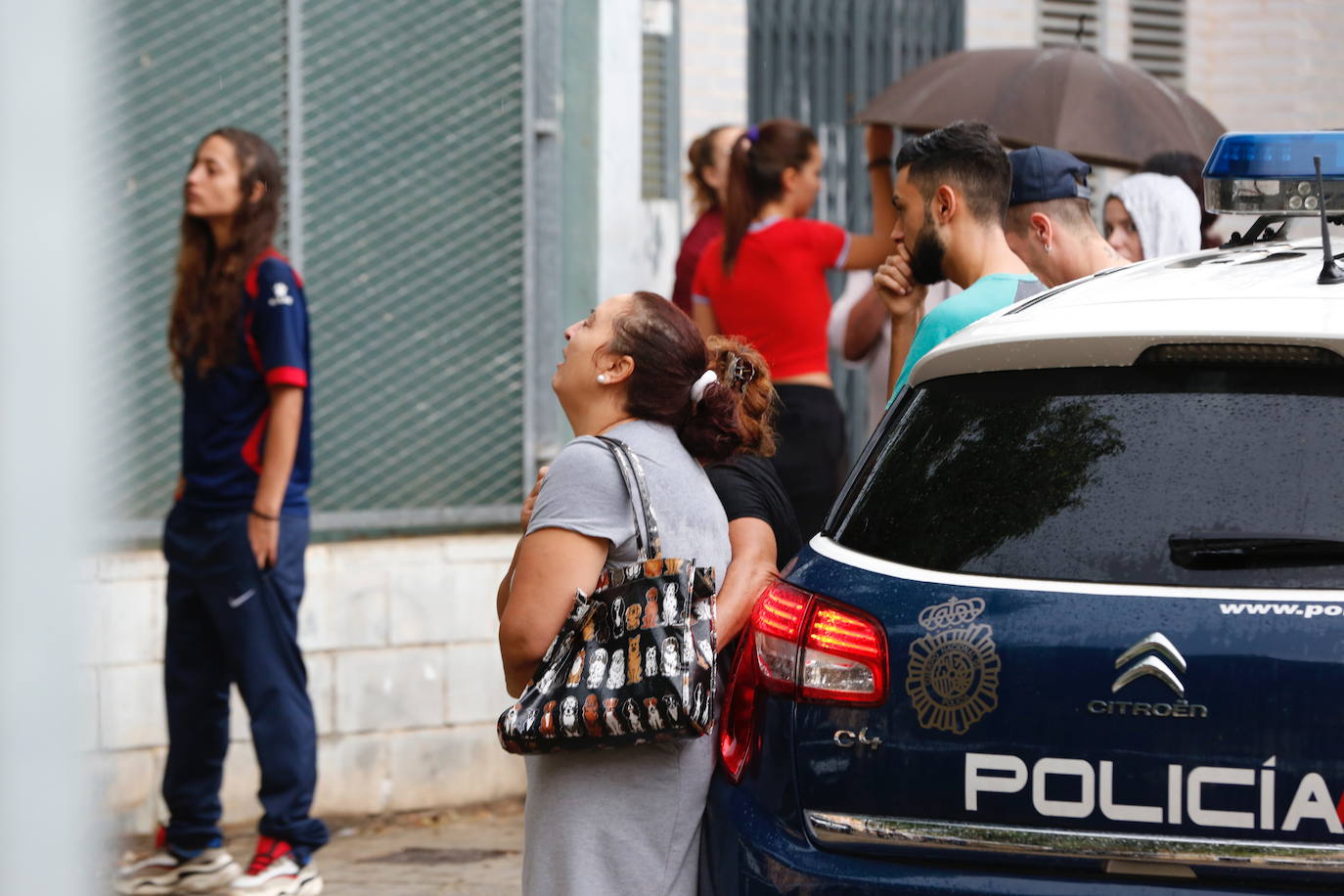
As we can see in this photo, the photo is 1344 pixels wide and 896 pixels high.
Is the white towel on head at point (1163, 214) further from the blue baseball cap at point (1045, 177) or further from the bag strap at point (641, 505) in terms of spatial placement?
the bag strap at point (641, 505)

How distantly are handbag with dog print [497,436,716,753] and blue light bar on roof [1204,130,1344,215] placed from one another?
139cm

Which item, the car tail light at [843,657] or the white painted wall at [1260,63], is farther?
the white painted wall at [1260,63]

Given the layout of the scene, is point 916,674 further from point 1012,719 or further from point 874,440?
point 874,440

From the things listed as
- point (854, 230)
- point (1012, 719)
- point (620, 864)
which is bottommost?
point (620, 864)

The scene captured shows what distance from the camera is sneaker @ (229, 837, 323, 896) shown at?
5551mm

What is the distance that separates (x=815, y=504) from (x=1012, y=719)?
10.4 feet

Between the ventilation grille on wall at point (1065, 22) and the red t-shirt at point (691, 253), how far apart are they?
10.5 feet

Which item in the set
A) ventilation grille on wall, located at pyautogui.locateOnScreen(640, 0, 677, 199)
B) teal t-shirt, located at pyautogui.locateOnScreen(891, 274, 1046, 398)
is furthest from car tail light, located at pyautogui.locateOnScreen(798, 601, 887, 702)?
ventilation grille on wall, located at pyautogui.locateOnScreen(640, 0, 677, 199)

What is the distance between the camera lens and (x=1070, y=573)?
2838 mm

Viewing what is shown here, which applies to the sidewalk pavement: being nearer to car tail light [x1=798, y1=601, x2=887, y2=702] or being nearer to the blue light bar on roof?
car tail light [x1=798, y1=601, x2=887, y2=702]

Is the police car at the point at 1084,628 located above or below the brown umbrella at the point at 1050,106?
below

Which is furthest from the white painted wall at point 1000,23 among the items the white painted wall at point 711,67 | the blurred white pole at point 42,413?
the blurred white pole at point 42,413

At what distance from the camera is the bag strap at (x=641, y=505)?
10.8 feet

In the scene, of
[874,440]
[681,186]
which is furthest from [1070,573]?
[681,186]
